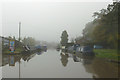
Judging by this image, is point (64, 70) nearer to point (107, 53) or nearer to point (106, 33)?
point (107, 53)

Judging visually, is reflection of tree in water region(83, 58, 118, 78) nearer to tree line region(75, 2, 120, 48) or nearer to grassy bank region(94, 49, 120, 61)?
grassy bank region(94, 49, 120, 61)

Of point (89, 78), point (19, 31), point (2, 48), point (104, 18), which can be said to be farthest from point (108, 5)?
point (19, 31)

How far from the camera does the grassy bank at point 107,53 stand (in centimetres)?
412

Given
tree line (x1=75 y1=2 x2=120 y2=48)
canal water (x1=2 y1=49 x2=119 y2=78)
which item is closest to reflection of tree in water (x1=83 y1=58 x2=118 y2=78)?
canal water (x1=2 y1=49 x2=119 y2=78)

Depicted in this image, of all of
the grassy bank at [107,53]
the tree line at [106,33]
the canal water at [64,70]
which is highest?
the tree line at [106,33]

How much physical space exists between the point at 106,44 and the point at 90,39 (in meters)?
0.62

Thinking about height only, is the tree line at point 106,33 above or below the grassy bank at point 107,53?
above

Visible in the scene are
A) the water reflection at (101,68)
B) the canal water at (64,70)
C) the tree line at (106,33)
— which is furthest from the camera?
the canal water at (64,70)

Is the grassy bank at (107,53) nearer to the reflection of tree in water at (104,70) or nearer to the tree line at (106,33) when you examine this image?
the tree line at (106,33)

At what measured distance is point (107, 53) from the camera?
4391 mm

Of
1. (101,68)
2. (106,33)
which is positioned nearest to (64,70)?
(101,68)

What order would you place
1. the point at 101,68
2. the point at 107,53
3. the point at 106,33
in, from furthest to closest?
the point at 101,68 → the point at 107,53 → the point at 106,33

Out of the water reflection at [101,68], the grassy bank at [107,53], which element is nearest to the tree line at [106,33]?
the grassy bank at [107,53]

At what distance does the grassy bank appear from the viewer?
412 centimetres
